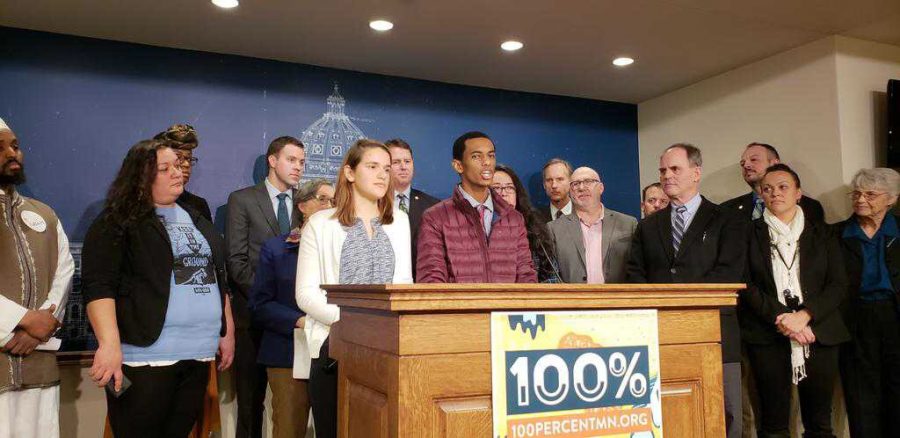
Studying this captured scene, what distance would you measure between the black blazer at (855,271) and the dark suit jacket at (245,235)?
10.6ft

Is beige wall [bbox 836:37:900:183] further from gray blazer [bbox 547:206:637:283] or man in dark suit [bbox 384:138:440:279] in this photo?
man in dark suit [bbox 384:138:440:279]

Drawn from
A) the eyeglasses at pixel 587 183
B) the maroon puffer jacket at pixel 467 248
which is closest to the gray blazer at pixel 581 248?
the eyeglasses at pixel 587 183

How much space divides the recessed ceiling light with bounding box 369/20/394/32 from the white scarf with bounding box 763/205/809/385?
98.6 inches

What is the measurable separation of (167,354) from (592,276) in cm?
209

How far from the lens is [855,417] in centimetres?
373

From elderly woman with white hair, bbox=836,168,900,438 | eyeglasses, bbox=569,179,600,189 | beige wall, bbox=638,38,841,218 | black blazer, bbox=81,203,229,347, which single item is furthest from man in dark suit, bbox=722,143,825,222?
black blazer, bbox=81,203,229,347

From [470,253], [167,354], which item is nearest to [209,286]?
[167,354]

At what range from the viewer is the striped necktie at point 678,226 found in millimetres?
3027

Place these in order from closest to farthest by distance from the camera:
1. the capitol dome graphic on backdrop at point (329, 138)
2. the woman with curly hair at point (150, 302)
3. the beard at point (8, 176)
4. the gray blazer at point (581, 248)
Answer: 1. the woman with curly hair at point (150, 302)
2. the beard at point (8, 176)
3. the gray blazer at point (581, 248)
4. the capitol dome graphic on backdrop at point (329, 138)

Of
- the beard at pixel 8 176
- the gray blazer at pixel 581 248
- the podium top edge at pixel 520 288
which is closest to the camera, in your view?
the podium top edge at pixel 520 288

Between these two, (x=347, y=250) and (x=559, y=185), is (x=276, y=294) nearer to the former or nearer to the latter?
(x=347, y=250)

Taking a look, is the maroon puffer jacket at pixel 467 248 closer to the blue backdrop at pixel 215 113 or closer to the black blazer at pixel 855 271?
the black blazer at pixel 855 271

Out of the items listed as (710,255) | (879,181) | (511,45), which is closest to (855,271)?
(879,181)

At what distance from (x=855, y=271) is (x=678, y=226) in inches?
57.1
